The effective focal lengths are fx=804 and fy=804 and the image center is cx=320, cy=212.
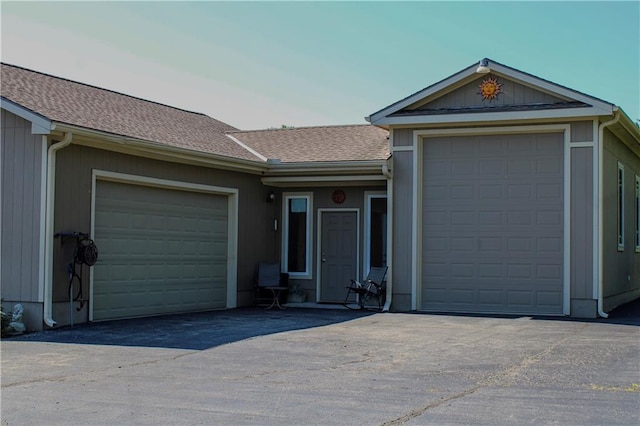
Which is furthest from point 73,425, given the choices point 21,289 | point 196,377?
point 21,289

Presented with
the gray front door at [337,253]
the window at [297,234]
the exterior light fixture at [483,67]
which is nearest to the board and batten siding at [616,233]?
the exterior light fixture at [483,67]

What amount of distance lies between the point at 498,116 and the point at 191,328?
252 inches

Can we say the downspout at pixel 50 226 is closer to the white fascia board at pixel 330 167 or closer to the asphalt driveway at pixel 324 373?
the asphalt driveway at pixel 324 373

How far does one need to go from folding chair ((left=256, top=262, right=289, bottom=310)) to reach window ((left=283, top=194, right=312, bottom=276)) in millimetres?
727

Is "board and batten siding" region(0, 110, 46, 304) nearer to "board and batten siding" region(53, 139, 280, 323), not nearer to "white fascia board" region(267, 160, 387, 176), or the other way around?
"board and batten siding" region(53, 139, 280, 323)

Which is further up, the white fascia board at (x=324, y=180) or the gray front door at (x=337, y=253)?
the white fascia board at (x=324, y=180)

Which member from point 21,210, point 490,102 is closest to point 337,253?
point 490,102

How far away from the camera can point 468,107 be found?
46.8ft

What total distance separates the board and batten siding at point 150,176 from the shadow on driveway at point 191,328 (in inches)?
33.4

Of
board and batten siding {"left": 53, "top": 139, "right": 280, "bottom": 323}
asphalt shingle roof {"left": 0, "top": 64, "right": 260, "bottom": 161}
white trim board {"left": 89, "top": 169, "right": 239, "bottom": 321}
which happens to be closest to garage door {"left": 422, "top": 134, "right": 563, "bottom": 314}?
board and batten siding {"left": 53, "top": 139, "right": 280, "bottom": 323}

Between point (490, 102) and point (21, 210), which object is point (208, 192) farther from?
point (490, 102)

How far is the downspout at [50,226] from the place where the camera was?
452 inches

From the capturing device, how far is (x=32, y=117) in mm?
11320

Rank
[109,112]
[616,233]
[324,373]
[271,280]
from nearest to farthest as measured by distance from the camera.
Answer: [324,373]
[109,112]
[616,233]
[271,280]
